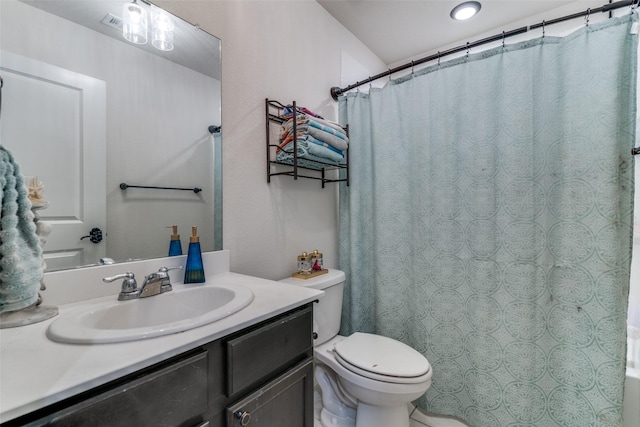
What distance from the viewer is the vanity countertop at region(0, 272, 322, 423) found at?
413 mm

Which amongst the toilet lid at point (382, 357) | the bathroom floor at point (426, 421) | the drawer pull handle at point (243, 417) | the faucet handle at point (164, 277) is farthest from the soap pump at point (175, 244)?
the bathroom floor at point (426, 421)

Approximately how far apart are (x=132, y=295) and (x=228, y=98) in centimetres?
86

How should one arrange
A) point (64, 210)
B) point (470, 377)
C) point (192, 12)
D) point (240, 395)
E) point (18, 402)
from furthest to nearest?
point (470, 377)
point (192, 12)
point (64, 210)
point (240, 395)
point (18, 402)

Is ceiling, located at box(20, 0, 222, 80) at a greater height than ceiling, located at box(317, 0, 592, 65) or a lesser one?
lesser

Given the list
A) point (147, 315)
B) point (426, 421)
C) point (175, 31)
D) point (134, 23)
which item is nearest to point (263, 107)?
point (175, 31)

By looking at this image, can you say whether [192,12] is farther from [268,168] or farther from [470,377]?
[470,377]

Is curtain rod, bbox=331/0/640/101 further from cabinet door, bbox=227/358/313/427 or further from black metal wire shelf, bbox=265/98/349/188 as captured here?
cabinet door, bbox=227/358/313/427

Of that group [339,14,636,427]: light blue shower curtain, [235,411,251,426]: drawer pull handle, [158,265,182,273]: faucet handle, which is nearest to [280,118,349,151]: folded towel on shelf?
[339,14,636,427]: light blue shower curtain

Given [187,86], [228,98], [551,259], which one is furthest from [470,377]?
[187,86]

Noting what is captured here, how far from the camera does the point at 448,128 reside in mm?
1441

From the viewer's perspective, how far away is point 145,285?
0.87 m

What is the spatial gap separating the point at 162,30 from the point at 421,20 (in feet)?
5.28

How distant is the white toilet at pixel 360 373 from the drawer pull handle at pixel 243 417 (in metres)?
0.60

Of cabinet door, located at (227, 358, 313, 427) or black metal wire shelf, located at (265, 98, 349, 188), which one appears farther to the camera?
black metal wire shelf, located at (265, 98, 349, 188)
